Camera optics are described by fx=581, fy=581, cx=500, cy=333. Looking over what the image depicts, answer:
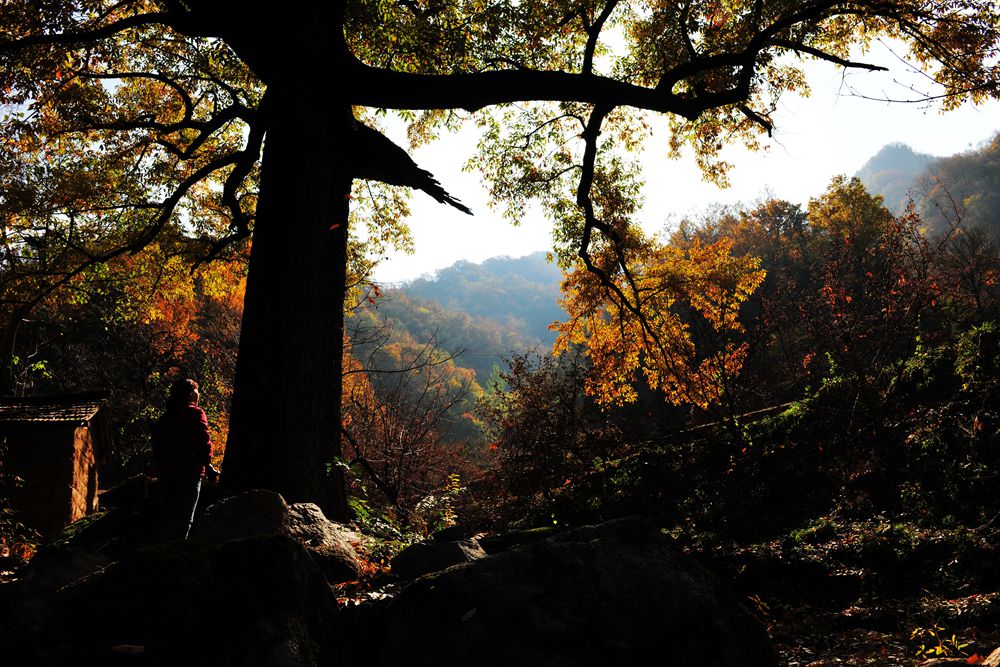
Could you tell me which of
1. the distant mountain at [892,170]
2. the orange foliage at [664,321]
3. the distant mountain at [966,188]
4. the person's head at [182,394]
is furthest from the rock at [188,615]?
the distant mountain at [892,170]

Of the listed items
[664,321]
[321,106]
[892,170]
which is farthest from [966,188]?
[321,106]

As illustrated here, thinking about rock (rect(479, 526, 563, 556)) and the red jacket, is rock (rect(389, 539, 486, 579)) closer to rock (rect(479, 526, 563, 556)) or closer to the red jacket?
rock (rect(479, 526, 563, 556))

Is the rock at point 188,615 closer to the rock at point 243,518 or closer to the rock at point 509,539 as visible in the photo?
the rock at point 243,518

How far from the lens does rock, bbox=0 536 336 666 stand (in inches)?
83.3

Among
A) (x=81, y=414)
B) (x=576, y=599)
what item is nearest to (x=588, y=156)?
(x=576, y=599)

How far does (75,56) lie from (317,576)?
11.0 meters

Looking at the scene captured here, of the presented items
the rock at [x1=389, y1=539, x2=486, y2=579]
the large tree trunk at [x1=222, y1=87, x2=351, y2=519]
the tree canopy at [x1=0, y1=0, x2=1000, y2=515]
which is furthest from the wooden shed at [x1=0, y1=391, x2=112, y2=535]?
the rock at [x1=389, y1=539, x2=486, y2=579]

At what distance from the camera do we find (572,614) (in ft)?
8.32

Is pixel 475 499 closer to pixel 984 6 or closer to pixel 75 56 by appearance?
pixel 75 56

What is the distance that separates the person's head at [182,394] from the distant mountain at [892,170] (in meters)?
167

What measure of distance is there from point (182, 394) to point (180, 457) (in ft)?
2.28

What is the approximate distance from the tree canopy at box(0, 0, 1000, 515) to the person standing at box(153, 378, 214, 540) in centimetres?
34

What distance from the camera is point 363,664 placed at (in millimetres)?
2605

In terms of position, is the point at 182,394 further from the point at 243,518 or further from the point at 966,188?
the point at 966,188
